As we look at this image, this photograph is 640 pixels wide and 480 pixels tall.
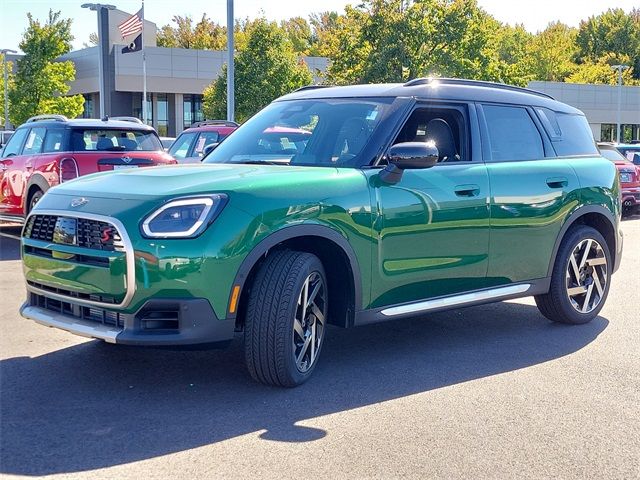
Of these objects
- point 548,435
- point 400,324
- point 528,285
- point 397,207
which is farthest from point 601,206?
point 548,435

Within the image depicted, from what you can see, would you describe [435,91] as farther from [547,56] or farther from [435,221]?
[547,56]

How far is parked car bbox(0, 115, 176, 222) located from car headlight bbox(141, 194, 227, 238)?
684cm

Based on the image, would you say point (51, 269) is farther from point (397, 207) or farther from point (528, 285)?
point (528, 285)

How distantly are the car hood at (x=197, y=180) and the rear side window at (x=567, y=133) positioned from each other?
235cm

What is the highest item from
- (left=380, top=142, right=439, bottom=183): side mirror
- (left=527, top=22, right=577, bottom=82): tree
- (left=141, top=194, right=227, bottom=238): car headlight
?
(left=527, top=22, right=577, bottom=82): tree

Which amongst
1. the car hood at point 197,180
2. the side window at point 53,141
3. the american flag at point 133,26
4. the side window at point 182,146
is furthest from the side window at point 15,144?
the american flag at point 133,26

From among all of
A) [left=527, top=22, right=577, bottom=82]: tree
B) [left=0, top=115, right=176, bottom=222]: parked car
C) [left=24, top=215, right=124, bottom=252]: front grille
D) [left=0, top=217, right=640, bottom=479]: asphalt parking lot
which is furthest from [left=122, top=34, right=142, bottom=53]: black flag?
[left=527, top=22, right=577, bottom=82]: tree

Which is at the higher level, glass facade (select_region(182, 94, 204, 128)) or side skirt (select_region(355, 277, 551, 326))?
glass facade (select_region(182, 94, 204, 128))

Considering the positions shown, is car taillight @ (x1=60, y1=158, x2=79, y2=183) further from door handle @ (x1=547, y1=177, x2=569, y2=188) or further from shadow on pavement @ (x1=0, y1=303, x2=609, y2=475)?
door handle @ (x1=547, y1=177, x2=569, y2=188)

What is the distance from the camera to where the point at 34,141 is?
1209cm

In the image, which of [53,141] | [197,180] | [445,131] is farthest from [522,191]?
[53,141]

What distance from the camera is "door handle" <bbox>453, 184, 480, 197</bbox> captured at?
5.83 m

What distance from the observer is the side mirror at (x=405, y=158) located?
5.33 m

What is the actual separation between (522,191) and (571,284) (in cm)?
114
